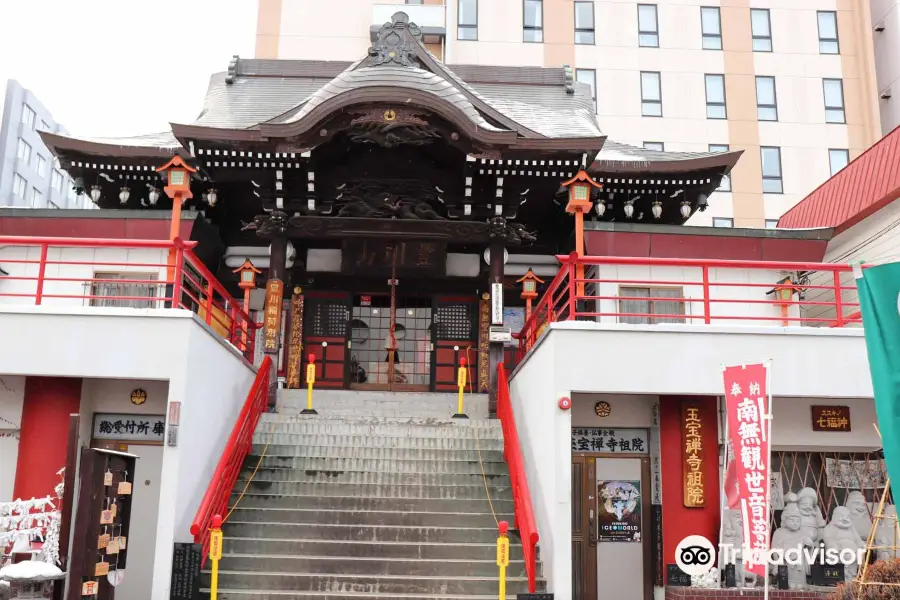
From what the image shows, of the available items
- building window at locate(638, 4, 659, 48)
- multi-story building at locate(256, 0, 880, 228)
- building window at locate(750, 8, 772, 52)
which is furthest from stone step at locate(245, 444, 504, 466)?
building window at locate(750, 8, 772, 52)

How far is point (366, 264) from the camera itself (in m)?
15.7

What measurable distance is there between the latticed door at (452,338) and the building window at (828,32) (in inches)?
934

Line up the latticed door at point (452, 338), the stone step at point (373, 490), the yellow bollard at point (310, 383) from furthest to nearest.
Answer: the latticed door at point (452, 338)
the yellow bollard at point (310, 383)
the stone step at point (373, 490)

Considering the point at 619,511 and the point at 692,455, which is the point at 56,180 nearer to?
the point at 619,511

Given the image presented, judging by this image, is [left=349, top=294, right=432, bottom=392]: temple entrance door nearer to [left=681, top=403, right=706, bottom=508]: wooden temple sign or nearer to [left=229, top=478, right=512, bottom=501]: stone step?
[left=229, top=478, right=512, bottom=501]: stone step

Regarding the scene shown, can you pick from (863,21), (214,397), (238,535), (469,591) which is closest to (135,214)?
(214,397)

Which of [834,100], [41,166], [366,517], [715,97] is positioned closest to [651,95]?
[715,97]

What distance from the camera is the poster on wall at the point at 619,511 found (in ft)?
38.3

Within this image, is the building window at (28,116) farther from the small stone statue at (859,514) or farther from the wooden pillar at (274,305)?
the small stone statue at (859,514)

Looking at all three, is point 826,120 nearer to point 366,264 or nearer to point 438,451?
point 366,264

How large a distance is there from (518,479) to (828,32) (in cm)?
2962

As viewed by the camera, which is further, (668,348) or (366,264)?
(366,264)

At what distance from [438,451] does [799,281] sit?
27.6ft

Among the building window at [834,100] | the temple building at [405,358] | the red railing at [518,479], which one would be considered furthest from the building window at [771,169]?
the red railing at [518,479]
